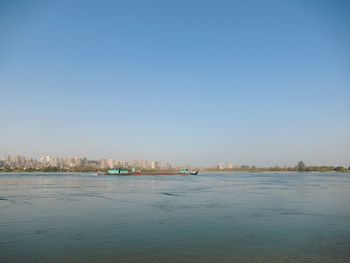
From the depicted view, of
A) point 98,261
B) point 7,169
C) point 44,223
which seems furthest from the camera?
point 7,169

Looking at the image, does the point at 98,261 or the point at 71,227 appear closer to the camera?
the point at 98,261

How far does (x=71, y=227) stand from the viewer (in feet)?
48.8

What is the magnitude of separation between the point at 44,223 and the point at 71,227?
1.81 m

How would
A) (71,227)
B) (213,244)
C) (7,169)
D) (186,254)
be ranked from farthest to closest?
(7,169)
(71,227)
(213,244)
(186,254)

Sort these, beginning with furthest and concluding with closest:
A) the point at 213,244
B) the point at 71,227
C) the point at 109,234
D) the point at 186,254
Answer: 1. the point at 71,227
2. the point at 109,234
3. the point at 213,244
4. the point at 186,254

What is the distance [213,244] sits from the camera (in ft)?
38.9

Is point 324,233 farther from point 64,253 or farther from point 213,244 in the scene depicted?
point 64,253

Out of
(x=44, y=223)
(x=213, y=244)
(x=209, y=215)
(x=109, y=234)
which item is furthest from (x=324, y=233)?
(x=44, y=223)

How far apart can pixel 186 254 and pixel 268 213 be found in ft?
31.8

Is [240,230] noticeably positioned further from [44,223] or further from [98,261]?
[44,223]

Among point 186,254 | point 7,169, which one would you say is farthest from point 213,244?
point 7,169

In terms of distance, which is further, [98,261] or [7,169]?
[7,169]

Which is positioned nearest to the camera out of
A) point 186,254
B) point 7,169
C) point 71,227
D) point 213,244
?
point 186,254

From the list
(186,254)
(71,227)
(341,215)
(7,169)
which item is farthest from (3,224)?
(7,169)
